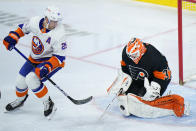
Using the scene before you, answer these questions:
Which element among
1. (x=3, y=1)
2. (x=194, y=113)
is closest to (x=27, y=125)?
(x=194, y=113)

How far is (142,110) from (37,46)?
4.01 feet

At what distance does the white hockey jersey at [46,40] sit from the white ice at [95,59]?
67cm

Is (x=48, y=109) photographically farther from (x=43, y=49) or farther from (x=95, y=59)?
(x=95, y=59)

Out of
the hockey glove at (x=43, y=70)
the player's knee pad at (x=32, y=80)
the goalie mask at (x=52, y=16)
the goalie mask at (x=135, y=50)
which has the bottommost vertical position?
the player's knee pad at (x=32, y=80)

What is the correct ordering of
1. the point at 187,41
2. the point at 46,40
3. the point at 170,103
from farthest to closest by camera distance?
the point at 187,41 → the point at 170,103 → the point at 46,40

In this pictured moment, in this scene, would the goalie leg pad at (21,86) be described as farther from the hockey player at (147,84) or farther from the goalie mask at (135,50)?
the goalie mask at (135,50)

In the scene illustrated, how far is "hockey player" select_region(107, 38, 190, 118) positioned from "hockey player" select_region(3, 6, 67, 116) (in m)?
0.64

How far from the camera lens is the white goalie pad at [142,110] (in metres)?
4.52

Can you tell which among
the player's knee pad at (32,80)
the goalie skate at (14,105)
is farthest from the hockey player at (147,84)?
the goalie skate at (14,105)

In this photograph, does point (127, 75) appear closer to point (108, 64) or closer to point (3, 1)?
point (108, 64)

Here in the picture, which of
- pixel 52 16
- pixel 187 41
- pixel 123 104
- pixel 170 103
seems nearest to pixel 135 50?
pixel 123 104

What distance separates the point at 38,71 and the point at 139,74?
3.32 ft

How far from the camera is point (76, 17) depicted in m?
8.54

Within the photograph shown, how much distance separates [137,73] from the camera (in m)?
4.63
